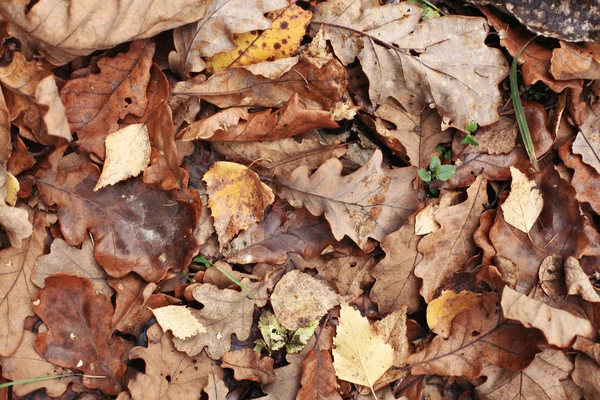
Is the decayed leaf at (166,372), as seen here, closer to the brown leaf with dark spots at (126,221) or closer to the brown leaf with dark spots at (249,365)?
the brown leaf with dark spots at (249,365)

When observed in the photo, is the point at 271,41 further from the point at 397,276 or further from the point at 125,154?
the point at 397,276

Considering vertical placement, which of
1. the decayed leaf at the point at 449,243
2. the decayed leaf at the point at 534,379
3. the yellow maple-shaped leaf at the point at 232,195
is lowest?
the decayed leaf at the point at 534,379

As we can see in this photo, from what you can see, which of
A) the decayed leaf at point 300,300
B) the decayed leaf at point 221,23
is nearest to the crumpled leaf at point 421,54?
the decayed leaf at point 221,23

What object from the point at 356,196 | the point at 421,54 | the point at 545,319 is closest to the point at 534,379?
the point at 545,319

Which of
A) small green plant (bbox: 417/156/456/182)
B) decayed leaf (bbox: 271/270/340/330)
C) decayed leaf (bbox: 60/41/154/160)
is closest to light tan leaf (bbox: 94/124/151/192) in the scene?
decayed leaf (bbox: 60/41/154/160)

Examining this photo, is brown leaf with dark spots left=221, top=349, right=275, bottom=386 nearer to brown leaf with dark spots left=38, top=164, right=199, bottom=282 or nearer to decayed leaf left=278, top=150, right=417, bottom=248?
brown leaf with dark spots left=38, top=164, right=199, bottom=282

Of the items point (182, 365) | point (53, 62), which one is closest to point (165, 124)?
point (53, 62)
